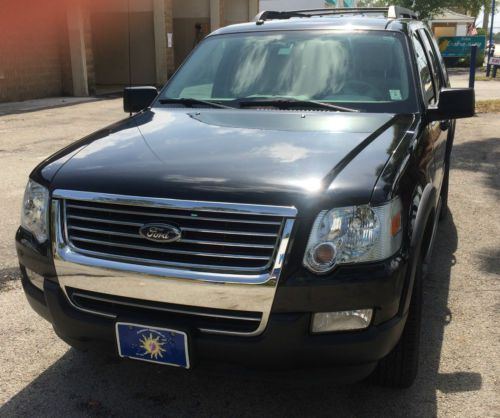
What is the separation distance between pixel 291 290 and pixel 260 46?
2399 millimetres

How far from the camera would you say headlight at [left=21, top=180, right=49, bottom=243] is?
267 cm

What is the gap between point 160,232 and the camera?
242 cm

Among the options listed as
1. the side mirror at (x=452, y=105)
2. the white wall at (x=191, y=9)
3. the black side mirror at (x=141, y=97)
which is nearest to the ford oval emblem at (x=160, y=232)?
the side mirror at (x=452, y=105)

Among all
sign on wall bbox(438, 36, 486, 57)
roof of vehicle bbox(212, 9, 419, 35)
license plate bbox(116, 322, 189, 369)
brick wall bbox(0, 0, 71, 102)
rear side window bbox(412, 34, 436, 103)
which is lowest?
sign on wall bbox(438, 36, 486, 57)

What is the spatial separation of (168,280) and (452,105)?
2.10 meters

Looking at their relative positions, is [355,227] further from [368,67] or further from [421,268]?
[368,67]

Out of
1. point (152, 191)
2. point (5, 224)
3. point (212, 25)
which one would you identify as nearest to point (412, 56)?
point (152, 191)

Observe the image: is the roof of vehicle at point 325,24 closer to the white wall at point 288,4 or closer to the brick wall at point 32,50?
the brick wall at point 32,50

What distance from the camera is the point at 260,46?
4.18 meters

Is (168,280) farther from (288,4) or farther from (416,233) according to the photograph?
(288,4)

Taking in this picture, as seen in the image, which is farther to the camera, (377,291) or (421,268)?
(421,268)

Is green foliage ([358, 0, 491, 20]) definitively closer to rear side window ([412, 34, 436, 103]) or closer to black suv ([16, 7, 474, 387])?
rear side window ([412, 34, 436, 103])

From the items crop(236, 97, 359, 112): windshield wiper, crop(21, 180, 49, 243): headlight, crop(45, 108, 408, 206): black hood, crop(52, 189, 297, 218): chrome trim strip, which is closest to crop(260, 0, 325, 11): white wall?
crop(236, 97, 359, 112): windshield wiper

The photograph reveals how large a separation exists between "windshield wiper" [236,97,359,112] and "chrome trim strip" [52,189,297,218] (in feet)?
4.73
